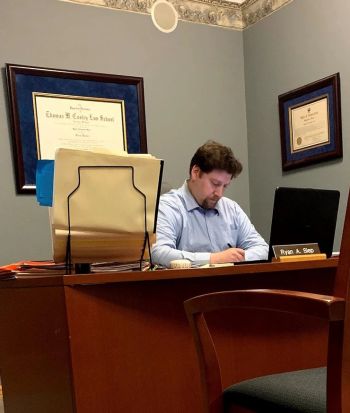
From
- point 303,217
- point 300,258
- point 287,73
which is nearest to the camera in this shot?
point 300,258

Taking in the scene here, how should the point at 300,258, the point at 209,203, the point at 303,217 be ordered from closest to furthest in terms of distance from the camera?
1. the point at 300,258
2. the point at 303,217
3. the point at 209,203

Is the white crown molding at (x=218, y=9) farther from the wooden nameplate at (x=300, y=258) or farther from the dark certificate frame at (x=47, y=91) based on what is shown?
the wooden nameplate at (x=300, y=258)

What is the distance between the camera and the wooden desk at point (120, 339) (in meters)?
1.07

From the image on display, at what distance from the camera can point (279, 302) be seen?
86 centimetres

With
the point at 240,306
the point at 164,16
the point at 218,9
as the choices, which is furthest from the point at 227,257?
the point at 218,9

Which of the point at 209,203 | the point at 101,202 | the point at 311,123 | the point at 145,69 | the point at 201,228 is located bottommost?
the point at 201,228

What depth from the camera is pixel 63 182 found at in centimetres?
107

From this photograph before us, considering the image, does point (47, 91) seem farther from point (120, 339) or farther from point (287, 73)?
point (120, 339)

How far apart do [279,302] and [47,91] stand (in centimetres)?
208

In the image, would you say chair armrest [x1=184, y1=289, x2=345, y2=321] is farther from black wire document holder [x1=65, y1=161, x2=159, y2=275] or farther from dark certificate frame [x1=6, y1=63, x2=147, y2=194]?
dark certificate frame [x1=6, y1=63, x2=147, y2=194]

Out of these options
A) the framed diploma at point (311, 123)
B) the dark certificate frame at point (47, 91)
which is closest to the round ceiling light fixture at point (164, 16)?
the dark certificate frame at point (47, 91)

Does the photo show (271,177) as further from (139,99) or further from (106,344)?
(106,344)

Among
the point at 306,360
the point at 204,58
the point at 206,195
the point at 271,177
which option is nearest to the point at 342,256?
the point at 306,360

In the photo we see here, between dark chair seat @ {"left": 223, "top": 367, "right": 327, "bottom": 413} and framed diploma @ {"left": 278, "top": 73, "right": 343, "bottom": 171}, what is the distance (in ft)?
5.74
